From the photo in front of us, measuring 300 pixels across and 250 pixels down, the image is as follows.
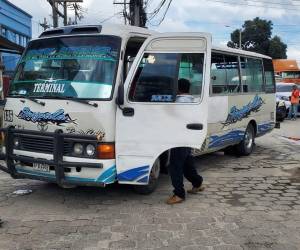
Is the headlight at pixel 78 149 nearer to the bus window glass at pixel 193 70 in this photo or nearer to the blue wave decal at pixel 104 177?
the blue wave decal at pixel 104 177

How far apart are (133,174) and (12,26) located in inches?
1098

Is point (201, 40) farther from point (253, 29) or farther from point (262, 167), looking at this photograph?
point (253, 29)

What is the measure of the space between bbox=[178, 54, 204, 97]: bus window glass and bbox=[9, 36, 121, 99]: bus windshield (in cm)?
91

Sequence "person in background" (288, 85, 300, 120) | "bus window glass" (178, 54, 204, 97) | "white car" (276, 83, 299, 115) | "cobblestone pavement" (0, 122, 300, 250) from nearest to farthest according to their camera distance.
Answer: "cobblestone pavement" (0, 122, 300, 250) < "bus window glass" (178, 54, 204, 97) < "person in background" (288, 85, 300, 120) < "white car" (276, 83, 299, 115)

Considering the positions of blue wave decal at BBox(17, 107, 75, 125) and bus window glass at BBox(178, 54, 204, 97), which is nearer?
blue wave decal at BBox(17, 107, 75, 125)

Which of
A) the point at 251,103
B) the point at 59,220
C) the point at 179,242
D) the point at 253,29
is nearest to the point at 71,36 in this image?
the point at 59,220

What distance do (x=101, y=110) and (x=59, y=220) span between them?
1.48 meters

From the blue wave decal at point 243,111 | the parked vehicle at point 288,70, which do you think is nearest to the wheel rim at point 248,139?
the blue wave decal at point 243,111

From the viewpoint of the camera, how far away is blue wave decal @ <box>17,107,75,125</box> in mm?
6500

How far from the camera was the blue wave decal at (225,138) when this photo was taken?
847cm

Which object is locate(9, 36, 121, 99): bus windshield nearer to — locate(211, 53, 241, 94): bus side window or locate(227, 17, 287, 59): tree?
locate(211, 53, 241, 94): bus side window

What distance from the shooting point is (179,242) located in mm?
5277

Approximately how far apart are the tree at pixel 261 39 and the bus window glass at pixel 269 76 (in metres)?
59.1

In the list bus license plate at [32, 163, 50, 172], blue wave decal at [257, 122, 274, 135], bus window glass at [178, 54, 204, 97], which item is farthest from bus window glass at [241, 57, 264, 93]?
bus license plate at [32, 163, 50, 172]
